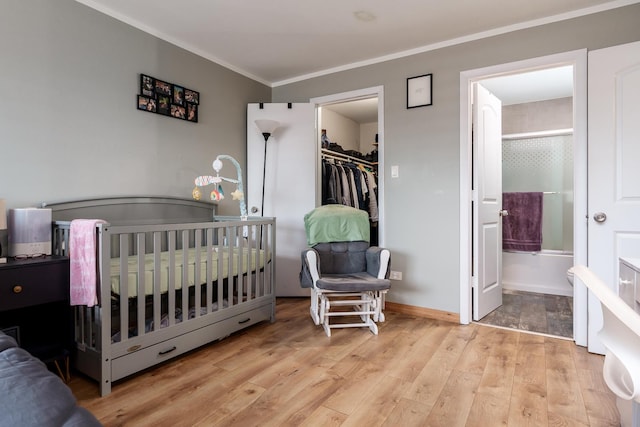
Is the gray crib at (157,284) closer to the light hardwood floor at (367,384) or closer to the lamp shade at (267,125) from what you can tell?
the light hardwood floor at (367,384)

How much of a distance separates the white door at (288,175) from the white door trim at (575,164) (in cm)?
145

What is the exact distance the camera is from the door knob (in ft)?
7.35

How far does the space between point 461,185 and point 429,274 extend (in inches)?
31.4

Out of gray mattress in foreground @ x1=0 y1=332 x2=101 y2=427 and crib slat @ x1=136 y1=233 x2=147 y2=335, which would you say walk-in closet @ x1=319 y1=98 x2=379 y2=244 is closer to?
crib slat @ x1=136 y1=233 x2=147 y2=335

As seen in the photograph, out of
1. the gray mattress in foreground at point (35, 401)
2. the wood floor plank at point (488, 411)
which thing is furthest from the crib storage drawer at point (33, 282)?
the wood floor plank at point (488, 411)

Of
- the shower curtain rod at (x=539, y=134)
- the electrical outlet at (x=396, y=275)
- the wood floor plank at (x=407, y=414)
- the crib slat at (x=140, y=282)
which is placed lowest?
the wood floor plank at (x=407, y=414)

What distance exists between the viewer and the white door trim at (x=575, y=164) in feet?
7.77

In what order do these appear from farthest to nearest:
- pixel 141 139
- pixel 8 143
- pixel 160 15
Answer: pixel 141 139
pixel 160 15
pixel 8 143

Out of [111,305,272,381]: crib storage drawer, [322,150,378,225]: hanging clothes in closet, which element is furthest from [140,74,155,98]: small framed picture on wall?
[322,150,378,225]: hanging clothes in closet

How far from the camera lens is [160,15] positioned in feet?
8.14

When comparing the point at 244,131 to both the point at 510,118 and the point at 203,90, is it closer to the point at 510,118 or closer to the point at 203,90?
the point at 203,90

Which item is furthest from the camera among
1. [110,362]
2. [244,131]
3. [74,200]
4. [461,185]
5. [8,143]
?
[244,131]

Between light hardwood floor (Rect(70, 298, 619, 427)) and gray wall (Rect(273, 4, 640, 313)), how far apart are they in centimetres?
59

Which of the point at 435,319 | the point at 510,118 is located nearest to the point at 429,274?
the point at 435,319
